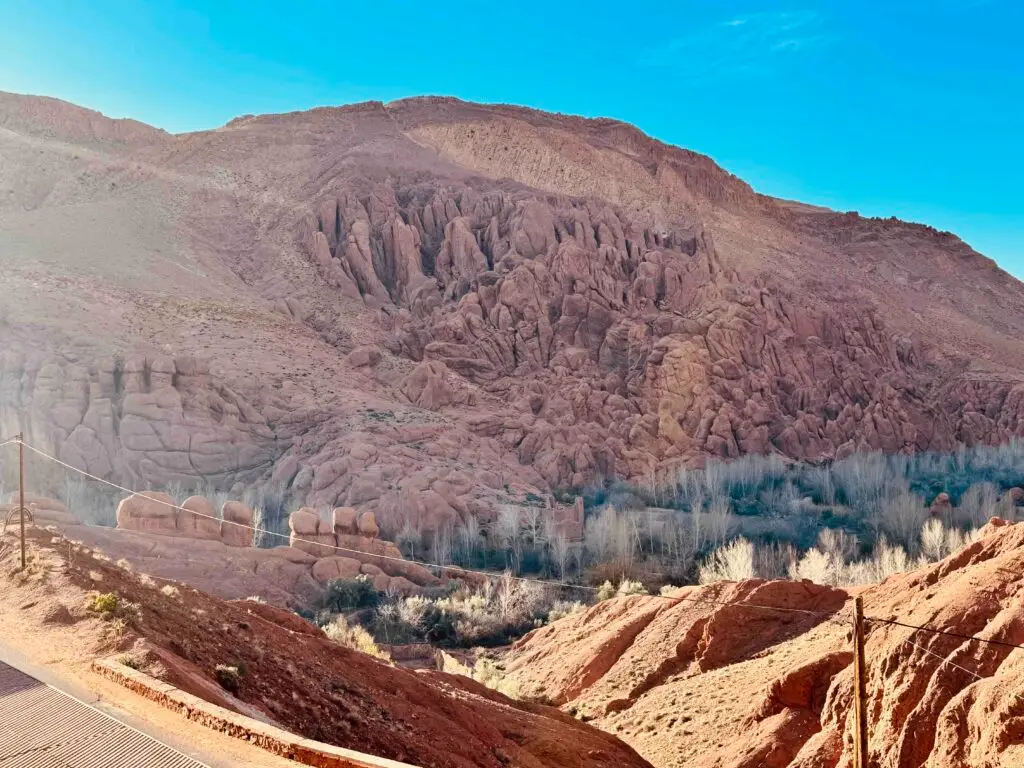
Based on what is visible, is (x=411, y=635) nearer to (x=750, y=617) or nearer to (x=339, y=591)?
(x=339, y=591)

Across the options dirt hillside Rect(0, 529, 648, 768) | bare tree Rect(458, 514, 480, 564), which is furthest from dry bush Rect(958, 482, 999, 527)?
dirt hillside Rect(0, 529, 648, 768)

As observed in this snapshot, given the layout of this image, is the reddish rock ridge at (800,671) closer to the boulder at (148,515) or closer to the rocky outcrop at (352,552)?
the rocky outcrop at (352,552)

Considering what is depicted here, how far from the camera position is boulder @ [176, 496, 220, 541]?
28859mm

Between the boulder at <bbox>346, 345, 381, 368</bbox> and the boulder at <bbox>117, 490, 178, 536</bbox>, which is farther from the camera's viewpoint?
the boulder at <bbox>346, 345, 381, 368</bbox>

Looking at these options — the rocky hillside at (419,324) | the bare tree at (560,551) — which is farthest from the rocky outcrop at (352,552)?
the bare tree at (560,551)

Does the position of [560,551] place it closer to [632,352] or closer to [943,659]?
[632,352]

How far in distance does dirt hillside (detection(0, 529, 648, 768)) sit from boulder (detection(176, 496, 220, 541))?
505 inches

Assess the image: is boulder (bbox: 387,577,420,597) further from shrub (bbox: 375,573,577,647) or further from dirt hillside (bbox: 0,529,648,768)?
dirt hillside (bbox: 0,529,648,768)

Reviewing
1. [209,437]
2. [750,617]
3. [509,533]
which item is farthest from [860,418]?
[750,617]

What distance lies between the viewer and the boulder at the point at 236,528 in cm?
2934

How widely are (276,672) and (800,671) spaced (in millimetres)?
6809

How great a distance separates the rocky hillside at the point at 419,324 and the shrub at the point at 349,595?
7.55 m

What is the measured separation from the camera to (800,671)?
13570 mm

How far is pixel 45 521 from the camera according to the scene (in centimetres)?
2488
